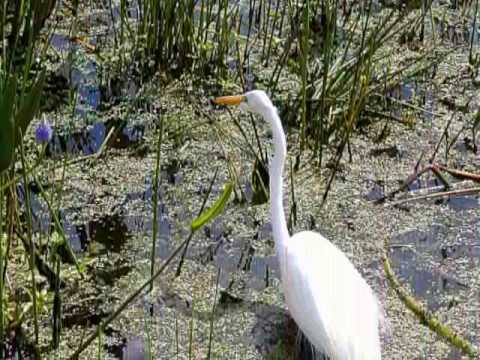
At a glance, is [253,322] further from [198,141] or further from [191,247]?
[198,141]

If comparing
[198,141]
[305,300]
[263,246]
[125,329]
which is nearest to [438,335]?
[305,300]

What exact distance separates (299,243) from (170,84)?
1.19 metres

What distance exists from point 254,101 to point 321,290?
1.56 ft

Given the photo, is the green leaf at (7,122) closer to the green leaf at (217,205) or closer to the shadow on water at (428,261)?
the green leaf at (217,205)

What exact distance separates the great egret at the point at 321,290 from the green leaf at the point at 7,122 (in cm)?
92

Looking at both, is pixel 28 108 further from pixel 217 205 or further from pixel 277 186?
pixel 277 186

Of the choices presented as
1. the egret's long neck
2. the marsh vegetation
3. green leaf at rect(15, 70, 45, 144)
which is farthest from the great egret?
green leaf at rect(15, 70, 45, 144)

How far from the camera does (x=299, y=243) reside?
223 centimetres

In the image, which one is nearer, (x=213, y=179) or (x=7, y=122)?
(x=7, y=122)

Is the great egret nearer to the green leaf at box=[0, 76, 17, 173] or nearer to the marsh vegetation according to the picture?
the marsh vegetation

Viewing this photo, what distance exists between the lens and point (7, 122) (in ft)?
4.55

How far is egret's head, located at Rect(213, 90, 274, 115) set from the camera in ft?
7.40

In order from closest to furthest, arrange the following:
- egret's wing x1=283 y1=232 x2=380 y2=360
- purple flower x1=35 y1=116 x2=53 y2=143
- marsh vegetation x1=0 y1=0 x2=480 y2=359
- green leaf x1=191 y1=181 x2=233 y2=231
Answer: green leaf x1=191 y1=181 x2=233 y2=231 → purple flower x1=35 y1=116 x2=53 y2=143 → egret's wing x1=283 y1=232 x2=380 y2=360 → marsh vegetation x1=0 y1=0 x2=480 y2=359

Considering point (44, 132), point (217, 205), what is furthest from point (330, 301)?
point (217, 205)
